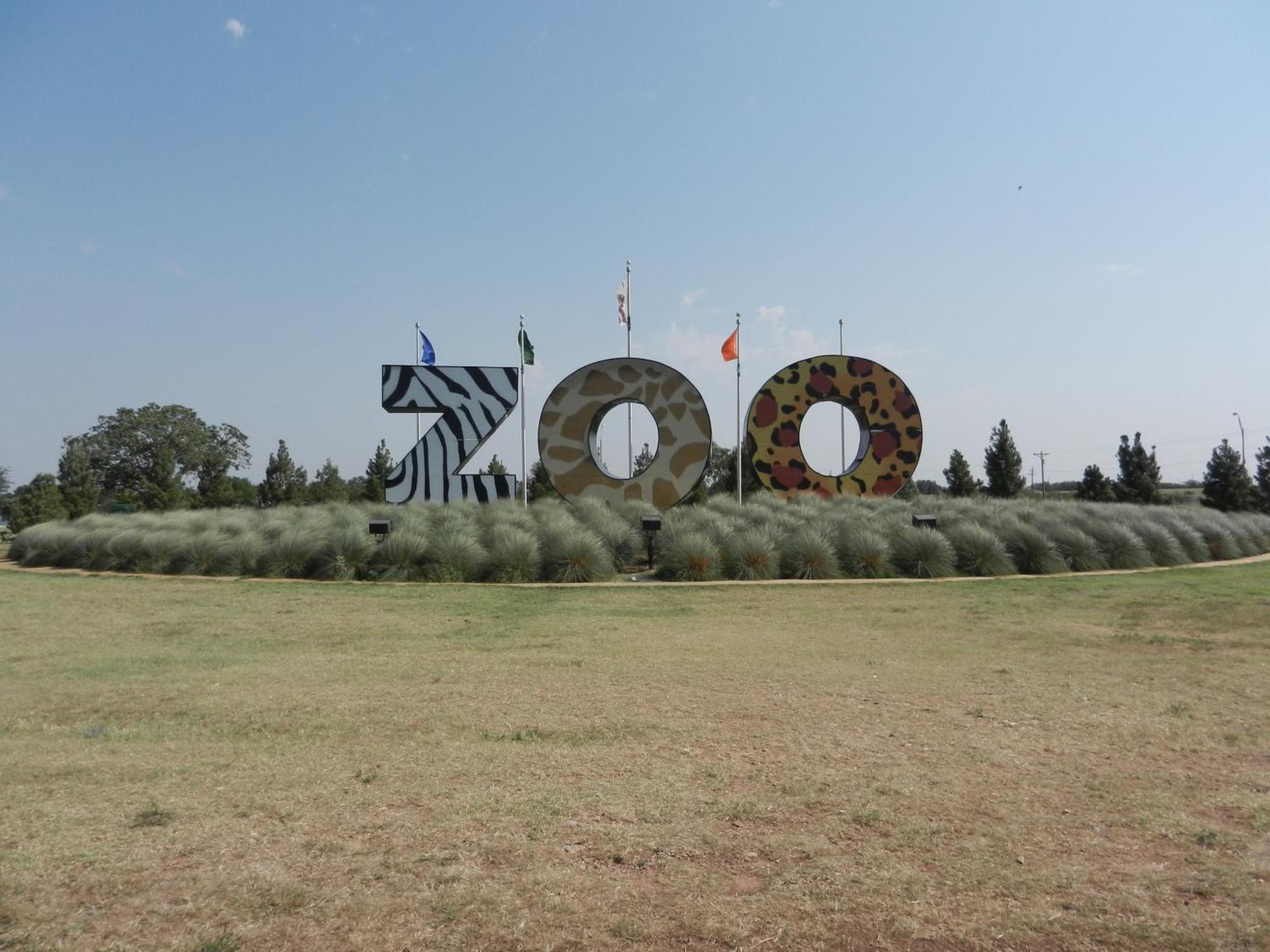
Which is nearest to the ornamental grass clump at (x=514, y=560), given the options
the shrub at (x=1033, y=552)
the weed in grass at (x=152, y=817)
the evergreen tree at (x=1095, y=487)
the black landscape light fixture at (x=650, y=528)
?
the black landscape light fixture at (x=650, y=528)

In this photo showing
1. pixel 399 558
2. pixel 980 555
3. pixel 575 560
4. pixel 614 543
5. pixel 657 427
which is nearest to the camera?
pixel 575 560

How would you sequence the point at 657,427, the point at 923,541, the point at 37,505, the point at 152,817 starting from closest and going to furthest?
1. the point at 152,817
2. the point at 923,541
3. the point at 657,427
4. the point at 37,505

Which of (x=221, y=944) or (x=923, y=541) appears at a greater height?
(x=923, y=541)

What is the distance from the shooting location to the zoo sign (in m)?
19.9

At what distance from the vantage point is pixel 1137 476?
37219 mm

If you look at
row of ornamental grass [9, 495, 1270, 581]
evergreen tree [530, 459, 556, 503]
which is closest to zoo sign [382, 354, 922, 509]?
row of ornamental grass [9, 495, 1270, 581]

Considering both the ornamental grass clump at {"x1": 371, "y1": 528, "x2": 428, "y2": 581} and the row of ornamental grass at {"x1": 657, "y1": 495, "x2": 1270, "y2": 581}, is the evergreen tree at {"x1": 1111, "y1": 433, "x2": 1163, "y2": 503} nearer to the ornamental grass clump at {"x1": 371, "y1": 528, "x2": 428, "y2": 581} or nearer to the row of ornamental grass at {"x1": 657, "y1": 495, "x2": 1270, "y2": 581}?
the row of ornamental grass at {"x1": 657, "y1": 495, "x2": 1270, "y2": 581}

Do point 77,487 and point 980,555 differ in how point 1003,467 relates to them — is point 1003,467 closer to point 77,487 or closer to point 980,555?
point 980,555

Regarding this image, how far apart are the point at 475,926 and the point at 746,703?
3102 mm

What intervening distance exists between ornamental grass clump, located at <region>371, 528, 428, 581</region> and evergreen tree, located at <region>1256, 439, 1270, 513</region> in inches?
1429

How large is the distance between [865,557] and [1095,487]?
28019 mm

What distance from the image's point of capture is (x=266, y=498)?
35.9 metres

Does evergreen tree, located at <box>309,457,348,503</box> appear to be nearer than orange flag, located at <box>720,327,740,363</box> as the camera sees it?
No

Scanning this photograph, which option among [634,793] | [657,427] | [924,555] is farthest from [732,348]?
[634,793]
